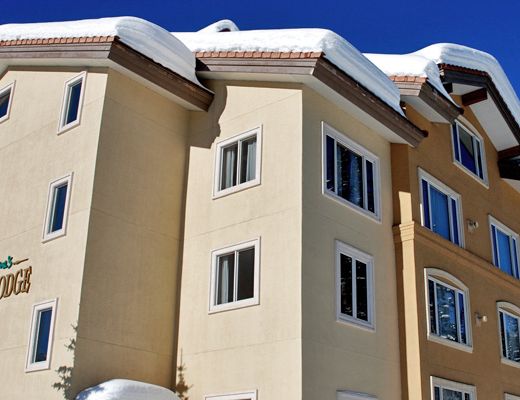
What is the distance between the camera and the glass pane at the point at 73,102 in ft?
49.0

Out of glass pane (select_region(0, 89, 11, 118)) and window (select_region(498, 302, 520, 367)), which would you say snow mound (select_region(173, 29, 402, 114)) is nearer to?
glass pane (select_region(0, 89, 11, 118))

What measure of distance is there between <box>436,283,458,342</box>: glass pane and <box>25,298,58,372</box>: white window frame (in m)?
8.28

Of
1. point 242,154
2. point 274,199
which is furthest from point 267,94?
point 274,199

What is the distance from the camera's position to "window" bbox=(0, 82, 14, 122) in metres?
16.9

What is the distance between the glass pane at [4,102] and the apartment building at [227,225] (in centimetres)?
31

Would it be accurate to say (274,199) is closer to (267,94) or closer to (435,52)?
(267,94)

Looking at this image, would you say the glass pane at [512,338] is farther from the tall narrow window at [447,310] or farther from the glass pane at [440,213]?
the glass pane at [440,213]

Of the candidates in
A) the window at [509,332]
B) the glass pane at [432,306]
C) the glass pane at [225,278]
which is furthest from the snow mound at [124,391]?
the window at [509,332]

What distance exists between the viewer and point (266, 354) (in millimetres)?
12414

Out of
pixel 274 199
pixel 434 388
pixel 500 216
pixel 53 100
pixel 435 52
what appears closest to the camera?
pixel 274 199

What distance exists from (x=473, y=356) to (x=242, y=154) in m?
7.25

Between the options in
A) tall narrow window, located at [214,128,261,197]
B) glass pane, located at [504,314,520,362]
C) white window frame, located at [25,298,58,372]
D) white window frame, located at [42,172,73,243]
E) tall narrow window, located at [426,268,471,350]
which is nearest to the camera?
white window frame, located at [25,298,58,372]

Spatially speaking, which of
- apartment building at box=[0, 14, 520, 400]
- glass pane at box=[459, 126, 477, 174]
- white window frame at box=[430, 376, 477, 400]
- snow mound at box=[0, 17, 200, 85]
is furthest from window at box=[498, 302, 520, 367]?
snow mound at box=[0, 17, 200, 85]

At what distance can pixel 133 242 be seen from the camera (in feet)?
45.2
